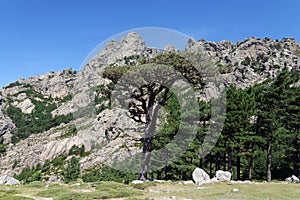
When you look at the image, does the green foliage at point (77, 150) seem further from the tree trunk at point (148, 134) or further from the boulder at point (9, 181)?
the tree trunk at point (148, 134)

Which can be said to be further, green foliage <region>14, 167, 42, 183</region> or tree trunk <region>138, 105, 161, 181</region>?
green foliage <region>14, 167, 42, 183</region>

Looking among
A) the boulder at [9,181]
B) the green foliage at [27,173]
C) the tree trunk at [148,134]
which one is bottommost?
the green foliage at [27,173]

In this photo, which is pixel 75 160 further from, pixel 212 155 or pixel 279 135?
pixel 279 135

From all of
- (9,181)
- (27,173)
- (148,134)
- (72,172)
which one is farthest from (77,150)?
(148,134)

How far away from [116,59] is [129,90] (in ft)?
12.2

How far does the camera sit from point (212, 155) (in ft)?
165

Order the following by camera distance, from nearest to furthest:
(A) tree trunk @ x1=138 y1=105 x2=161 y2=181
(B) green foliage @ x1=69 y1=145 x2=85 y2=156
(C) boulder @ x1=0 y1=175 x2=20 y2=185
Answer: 1. (A) tree trunk @ x1=138 y1=105 x2=161 y2=181
2. (C) boulder @ x1=0 y1=175 x2=20 y2=185
3. (B) green foliage @ x1=69 y1=145 x2=85 y2=156

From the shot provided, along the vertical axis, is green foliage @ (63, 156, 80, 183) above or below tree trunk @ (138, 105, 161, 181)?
below

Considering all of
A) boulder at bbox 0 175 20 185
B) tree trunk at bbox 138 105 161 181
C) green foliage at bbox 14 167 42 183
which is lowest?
green foliage at bbox 14 167 42 183

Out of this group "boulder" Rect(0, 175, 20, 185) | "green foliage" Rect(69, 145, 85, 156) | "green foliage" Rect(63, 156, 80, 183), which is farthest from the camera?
"green foliage" Rect(69, 145, 85, 156)

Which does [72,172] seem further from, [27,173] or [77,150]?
[77,150]

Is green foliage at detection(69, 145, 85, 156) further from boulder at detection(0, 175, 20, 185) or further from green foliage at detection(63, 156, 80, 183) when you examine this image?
boulder at detection(0, 175, 20, 185)

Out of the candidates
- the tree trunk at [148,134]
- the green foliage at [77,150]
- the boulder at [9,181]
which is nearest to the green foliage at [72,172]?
the green foliage at [77,150]

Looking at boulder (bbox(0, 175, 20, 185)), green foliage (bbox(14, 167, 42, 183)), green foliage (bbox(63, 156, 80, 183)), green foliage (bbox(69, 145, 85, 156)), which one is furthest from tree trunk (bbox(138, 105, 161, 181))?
green foliage (bbox(69, 145, 85, 156))
